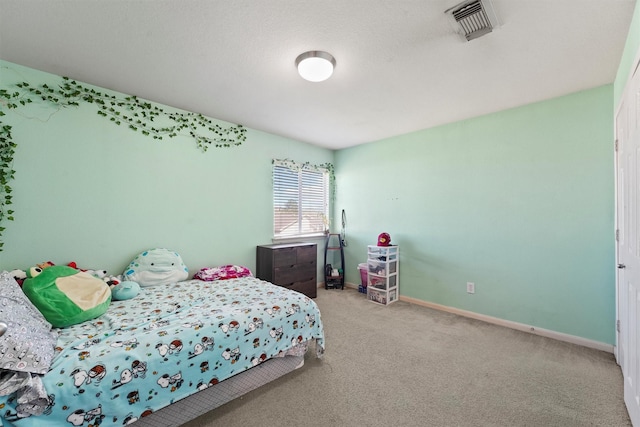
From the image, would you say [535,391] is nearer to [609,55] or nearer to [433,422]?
[433,422]

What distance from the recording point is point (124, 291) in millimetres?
2316

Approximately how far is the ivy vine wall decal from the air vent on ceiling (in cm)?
274

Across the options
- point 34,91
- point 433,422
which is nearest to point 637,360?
point 433,422

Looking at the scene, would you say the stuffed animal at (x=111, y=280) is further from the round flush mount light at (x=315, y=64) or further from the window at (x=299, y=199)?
the round flush mount light at (x=315, y=64)

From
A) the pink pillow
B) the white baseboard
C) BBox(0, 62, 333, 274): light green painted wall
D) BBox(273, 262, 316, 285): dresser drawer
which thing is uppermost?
BBox(0, 62, 333, 274): light green painted wall

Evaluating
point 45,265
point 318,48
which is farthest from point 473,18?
point 45,265

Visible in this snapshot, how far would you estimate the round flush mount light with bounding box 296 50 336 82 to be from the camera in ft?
6.47

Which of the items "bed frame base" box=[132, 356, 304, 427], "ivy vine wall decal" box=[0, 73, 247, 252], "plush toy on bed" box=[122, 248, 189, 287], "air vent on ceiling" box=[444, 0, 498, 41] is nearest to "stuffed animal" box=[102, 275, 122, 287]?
"plush toy on bed" box=[122, 248, 189, 287]

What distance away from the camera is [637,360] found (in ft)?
4.88

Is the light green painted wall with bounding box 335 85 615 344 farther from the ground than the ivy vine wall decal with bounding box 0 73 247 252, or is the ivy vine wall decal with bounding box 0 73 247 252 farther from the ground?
the ivy vine wall decal with bounding box 0 73 247 252

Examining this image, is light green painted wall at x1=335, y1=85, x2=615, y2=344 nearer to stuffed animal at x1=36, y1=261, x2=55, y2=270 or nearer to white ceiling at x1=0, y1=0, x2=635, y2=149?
white ceiling at x1=0, y1=0, x2=635, y2=149

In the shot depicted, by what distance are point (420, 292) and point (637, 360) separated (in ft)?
7.59

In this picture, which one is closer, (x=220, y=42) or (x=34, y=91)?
(x=220, y=42)

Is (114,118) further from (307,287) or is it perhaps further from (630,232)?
(630,232)
